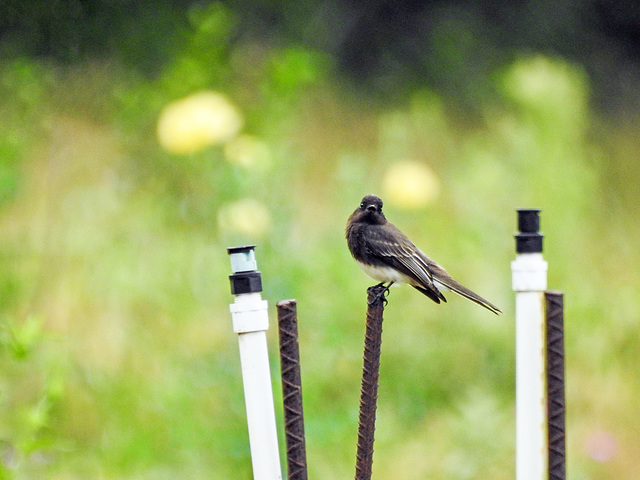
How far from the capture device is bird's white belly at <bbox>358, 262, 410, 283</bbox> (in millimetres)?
1358

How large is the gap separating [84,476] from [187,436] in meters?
0.30

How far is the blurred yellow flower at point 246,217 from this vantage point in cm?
140

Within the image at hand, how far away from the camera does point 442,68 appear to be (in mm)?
2303

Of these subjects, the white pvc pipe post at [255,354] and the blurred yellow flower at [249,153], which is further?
the blurred yellow flower at [249,153]

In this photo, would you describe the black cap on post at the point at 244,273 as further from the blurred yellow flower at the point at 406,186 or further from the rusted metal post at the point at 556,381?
the blurred yellow flower at the point at 406,186

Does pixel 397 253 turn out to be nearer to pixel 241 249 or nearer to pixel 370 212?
pixel 370 212

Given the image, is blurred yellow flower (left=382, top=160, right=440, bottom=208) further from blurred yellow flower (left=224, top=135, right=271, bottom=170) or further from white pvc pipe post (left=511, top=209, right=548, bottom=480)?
white pvc pipe post (left=511, top=209, right=548, bottom=480)

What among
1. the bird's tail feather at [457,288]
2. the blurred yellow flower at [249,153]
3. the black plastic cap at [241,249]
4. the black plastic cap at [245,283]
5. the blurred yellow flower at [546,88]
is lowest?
the black plastic cap at [245,283]

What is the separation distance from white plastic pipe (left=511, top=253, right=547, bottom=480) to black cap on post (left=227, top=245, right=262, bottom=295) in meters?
0.35

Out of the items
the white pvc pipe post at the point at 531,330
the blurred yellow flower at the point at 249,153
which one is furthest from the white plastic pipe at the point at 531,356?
the blurred yellow flower at the point at 249,153

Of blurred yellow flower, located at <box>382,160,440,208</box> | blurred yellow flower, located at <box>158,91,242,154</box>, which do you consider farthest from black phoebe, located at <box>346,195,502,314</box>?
blurred yellow flower, located at <box>382,160,440,208</box>

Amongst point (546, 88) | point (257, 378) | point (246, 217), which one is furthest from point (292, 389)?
point (546, 88)

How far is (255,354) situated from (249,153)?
2.16 ft

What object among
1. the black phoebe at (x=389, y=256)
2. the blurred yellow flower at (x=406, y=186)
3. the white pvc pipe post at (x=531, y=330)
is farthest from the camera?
the blurred yellow flower at (x=406, y=186)
